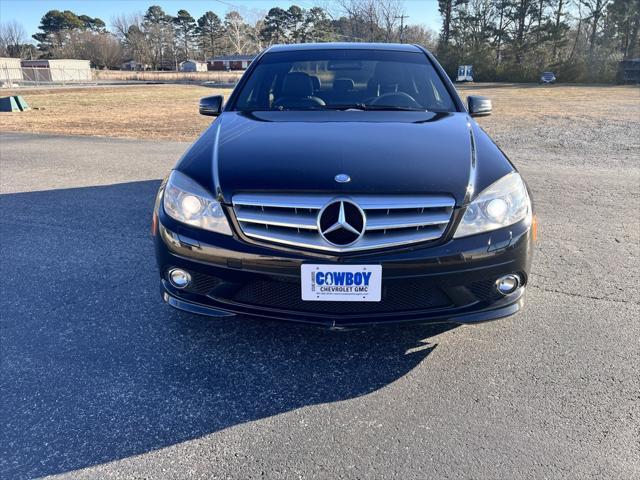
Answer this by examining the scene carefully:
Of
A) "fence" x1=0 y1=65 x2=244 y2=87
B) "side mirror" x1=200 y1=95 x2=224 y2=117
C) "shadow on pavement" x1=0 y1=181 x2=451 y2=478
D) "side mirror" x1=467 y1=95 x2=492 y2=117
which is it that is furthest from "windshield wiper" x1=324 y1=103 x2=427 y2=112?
"fence" x1=0 y1=65 x2=244 y2=87

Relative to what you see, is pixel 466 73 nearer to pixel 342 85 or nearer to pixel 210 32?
pixel 342 85

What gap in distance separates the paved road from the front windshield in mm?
1525

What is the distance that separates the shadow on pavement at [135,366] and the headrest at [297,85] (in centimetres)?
167

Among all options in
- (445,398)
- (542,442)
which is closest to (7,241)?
(445,398)

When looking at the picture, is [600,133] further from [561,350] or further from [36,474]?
[36,474]

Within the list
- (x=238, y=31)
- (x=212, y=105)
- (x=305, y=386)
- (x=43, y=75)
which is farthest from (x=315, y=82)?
(x=238, y=31)

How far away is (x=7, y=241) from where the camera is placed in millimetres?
4188

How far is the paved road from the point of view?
1.87m

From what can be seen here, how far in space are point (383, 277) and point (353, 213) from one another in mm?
314

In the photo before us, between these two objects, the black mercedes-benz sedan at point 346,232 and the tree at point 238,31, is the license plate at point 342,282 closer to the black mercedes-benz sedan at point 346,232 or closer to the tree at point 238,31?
the black mercedes-benz sedan at point 346,232

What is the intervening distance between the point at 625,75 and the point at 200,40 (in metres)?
89.5

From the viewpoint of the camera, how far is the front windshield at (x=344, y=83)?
361 cm

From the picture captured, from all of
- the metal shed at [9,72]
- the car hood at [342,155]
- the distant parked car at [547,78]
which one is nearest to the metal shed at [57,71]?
the metal shed at [9,72]

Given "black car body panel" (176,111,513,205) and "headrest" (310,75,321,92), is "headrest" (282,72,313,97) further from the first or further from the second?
"black car body panel" (176,111,513,205)
